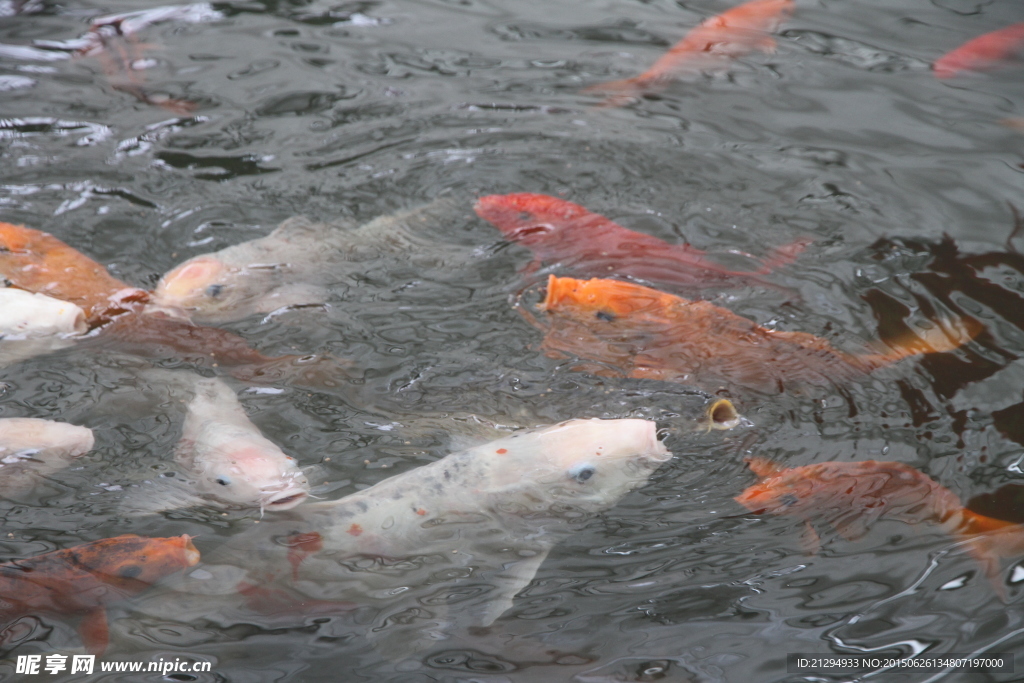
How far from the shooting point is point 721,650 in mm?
3072

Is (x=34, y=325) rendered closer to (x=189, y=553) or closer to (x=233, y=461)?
(x=233, y=461)

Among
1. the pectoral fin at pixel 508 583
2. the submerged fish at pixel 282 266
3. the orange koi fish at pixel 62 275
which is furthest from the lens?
the submerged fish at pixel 282 266

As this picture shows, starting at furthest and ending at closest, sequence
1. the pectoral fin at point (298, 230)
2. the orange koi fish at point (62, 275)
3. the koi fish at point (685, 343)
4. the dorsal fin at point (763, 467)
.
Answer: the pectoral fin at point (298, 230) < the orange koi fish at point (62, 275) < the koi fish at point (685, 343) < the dorsal fin at point (763, 467)

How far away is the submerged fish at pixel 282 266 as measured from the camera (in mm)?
4602

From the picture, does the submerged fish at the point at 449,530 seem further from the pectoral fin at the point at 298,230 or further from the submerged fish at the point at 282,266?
the pectoral fin at the point at 298,230

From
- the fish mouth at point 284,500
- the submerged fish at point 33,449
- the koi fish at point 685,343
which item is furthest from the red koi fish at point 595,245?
the submerged fish at point 33,449

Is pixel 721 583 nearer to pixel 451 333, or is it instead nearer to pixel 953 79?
pixel 451 333

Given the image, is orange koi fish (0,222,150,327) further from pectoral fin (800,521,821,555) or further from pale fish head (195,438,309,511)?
pectoral fin (800,521,821,555)

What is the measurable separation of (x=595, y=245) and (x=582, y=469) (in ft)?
5.73

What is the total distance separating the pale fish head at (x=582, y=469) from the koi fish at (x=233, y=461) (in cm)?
92

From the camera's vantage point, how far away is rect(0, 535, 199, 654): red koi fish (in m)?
3.19

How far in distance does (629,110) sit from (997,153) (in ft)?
8.39

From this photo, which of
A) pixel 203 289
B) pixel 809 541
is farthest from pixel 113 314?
pixel 809 541

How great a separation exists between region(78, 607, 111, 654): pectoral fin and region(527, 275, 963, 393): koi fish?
7.69 ft
